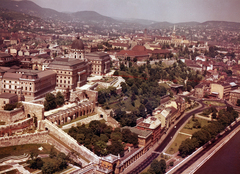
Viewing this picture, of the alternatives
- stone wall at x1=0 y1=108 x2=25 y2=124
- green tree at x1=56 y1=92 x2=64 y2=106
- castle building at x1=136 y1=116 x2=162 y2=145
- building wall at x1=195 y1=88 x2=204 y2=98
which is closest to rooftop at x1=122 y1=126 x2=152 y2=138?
castle building at x1=136 y1=116 x2=162 y2=145

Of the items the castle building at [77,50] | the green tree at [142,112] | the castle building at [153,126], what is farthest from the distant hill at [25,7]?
the castle building at [153,126]

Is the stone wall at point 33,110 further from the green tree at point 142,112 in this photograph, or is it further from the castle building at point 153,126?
the green tree at point 142,112

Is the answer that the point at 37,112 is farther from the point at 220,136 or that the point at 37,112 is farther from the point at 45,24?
the point at 45,24

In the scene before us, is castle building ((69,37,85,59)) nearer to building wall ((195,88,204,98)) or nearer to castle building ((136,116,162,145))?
castle building ((136,116,162,145))

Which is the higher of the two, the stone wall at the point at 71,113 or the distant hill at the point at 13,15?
the distant hill at the point at 13,15

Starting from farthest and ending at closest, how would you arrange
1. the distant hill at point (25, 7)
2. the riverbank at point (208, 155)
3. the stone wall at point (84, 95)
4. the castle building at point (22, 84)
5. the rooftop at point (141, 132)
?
the distant hill at point (25, 7) < the stone wall at point (84, 95) < the castle building at point (22, 84) < the rooftop at point (141, 132) < the riverbank at point (208, 155)

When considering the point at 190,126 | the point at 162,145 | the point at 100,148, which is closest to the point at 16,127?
the point at 100,148

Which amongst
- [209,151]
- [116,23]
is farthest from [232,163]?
[116,23]
